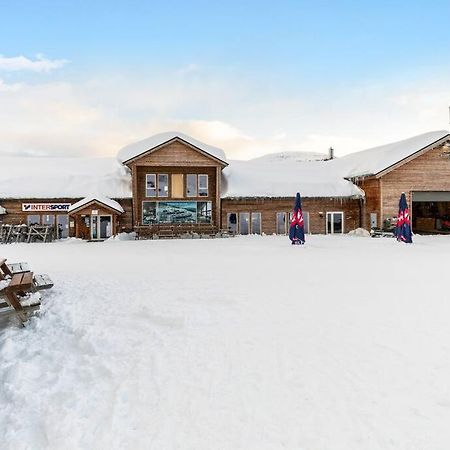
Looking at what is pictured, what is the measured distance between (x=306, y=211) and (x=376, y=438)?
27364 millimetres

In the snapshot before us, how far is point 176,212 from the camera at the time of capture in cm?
2855

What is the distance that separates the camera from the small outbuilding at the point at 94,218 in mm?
26125

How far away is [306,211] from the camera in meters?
30.3

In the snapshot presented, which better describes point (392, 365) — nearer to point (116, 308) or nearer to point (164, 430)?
point (164, 430)

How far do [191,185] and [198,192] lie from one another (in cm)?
72

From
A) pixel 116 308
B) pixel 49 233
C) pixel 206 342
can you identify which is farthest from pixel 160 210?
pixel 206 342

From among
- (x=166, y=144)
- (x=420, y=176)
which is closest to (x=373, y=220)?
(x=420, y=176)

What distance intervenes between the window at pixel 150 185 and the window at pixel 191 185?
7.75ft

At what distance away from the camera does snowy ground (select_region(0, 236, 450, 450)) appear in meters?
3.70

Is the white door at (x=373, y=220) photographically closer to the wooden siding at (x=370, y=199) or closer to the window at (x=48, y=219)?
the wooden siding at (x=370, y=199)

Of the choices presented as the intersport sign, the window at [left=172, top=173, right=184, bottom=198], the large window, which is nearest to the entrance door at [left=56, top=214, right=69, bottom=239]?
the intersport sign

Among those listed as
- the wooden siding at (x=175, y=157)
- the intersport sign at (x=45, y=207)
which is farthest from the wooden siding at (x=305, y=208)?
the intersport sign at (x=45, y=207)

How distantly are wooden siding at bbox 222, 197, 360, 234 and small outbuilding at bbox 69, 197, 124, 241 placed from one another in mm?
7870

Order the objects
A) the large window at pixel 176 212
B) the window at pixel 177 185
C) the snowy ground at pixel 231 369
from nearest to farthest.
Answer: the snowy ground at pixel 231 369 < the large window at pixel 176 212 < the window at pixel 177 185
